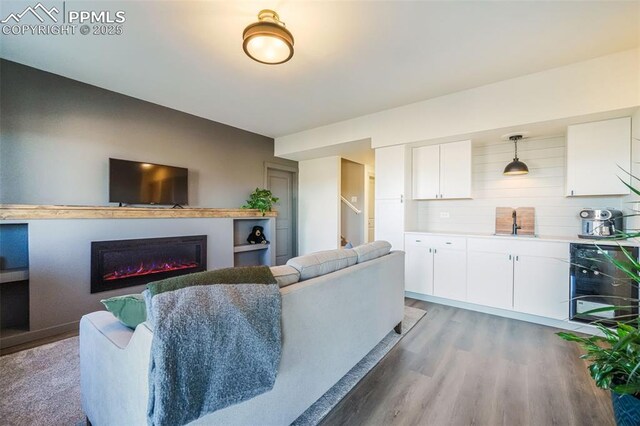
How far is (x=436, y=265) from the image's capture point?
3.52 meters

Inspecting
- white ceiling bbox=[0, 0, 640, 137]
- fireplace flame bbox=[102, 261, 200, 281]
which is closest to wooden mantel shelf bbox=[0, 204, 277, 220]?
fireplace flame bbox=[102, 261, 200, 281]

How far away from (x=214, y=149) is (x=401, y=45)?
10.4 feet

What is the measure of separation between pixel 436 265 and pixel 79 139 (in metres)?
4.58

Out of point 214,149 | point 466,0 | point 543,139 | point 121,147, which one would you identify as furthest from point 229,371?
point 543,139

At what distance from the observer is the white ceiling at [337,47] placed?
6.36 feet

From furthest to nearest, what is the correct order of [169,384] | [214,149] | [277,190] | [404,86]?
[277,190] → [214,149] → [404,86] → [169,384]

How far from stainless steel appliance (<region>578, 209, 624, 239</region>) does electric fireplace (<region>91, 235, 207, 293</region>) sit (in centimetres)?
461

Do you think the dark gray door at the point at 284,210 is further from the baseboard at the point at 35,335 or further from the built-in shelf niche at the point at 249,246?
the baseboard at the point at 35,335

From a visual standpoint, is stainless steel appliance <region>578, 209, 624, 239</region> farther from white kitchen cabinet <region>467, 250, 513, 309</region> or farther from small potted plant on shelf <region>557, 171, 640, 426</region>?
small potted plant on shelf <region>557, 171, 640, 426</region>

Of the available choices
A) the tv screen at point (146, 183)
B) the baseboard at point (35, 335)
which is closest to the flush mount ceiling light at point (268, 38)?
the tv screen at point (146, 183)

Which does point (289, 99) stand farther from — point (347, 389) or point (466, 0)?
point (347, 389)

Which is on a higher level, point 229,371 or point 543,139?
point 543,139

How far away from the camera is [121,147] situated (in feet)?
10.8

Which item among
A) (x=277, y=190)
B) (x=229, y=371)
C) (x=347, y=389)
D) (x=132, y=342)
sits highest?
(x=277, y=190)
